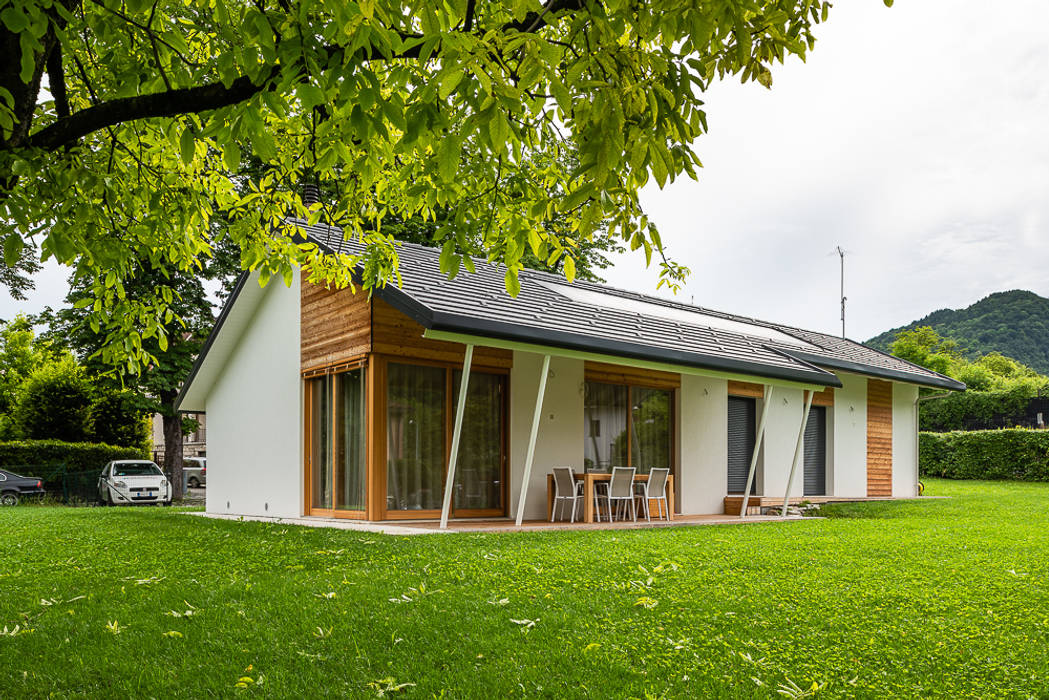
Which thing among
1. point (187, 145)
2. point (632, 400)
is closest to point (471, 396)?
point (632, 400)

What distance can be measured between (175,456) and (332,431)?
15.0 metres

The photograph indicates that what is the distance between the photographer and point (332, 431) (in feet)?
41.3

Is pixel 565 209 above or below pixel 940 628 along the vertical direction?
above

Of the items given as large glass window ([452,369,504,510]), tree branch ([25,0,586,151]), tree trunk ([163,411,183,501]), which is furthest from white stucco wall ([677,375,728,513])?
tree trunk ([163,411,183,501])

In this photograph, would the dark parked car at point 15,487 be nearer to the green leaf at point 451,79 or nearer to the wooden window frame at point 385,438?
the wooden window frame at point 385,438

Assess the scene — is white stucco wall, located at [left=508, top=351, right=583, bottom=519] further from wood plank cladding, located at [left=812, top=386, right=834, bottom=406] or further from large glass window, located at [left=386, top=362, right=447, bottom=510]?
wood plank cladding, located at [left=812, top=386, right=834, bottom=406]

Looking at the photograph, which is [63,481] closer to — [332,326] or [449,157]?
[332,326]

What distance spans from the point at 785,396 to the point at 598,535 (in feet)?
28.6

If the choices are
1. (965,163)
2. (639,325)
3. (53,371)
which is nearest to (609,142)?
(639,325)

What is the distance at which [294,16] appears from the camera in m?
3.72

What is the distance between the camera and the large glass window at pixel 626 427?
45.1 feet

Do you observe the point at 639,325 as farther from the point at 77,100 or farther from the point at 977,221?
the point at 977,221

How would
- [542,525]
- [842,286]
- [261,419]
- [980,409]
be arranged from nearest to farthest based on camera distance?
[542,525] < [261,419] < [980,409] < [842,286]

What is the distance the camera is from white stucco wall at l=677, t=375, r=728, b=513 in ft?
48.8
